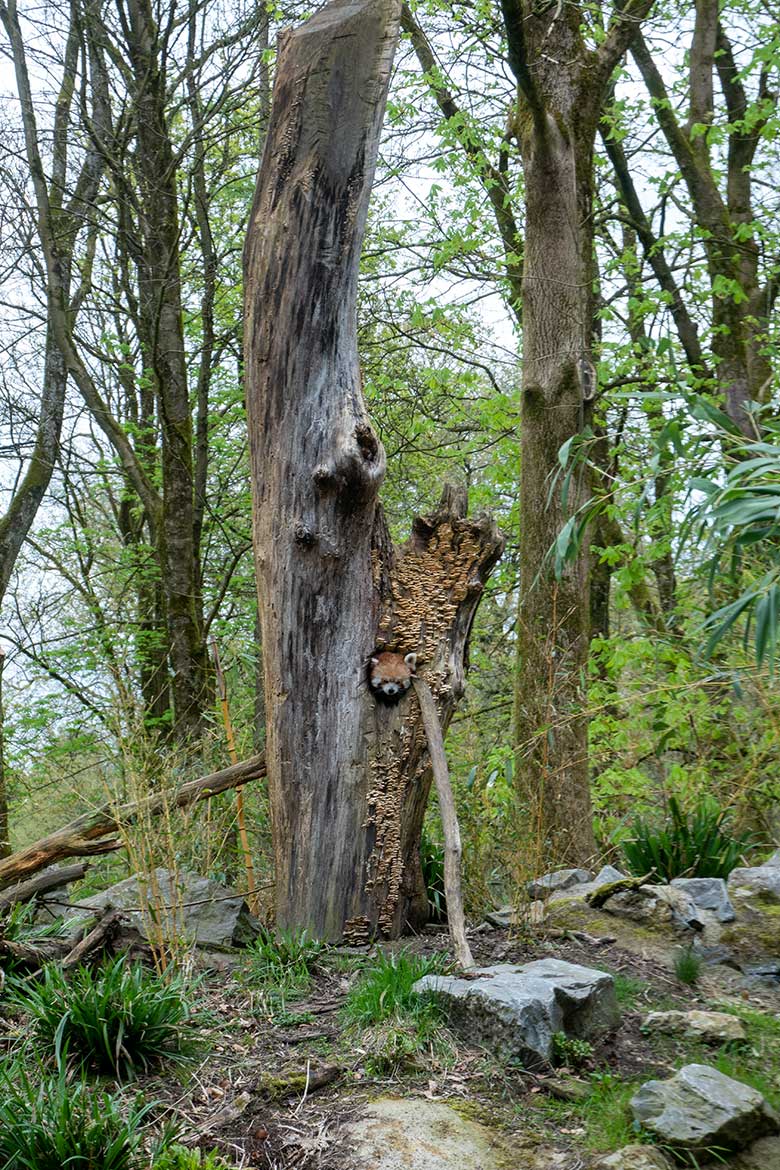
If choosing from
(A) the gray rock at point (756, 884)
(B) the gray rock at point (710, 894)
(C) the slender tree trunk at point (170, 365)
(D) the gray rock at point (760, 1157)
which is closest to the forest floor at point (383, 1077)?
(D) the gray rock at point (760, 1157)

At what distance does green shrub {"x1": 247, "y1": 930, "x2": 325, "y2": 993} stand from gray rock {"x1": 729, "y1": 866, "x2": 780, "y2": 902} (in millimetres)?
2015

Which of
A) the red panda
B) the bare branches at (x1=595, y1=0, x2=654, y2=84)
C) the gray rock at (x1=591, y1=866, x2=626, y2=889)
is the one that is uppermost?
the bare branches at (x1=595, y1=0, x2=654, y2=84)

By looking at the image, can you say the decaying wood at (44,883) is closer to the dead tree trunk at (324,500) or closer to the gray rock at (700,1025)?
the dead tree trunk at (324,500)

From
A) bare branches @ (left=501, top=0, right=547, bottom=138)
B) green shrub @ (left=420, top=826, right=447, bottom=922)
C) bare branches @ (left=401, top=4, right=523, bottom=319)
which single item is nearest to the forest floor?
green shrub @ (left=420, top=826, right=447, bottom=922)

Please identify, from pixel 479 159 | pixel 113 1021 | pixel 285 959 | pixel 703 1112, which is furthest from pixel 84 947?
pixel 479 159

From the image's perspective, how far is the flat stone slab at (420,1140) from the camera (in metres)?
2.89

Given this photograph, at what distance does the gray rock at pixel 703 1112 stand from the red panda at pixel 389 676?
7.67 ft

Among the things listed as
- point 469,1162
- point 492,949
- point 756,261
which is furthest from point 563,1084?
point 756,261

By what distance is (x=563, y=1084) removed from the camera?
130 inches

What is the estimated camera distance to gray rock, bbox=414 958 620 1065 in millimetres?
3414

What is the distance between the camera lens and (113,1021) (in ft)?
11.2

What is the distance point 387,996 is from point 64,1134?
1.42 meters

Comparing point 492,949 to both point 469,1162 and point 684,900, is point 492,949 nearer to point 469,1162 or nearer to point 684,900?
point 684,900

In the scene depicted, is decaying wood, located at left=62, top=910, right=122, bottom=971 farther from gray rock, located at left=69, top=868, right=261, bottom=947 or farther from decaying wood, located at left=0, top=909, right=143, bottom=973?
gray rock, located at left=69, top=868, right=261, bottom=947
